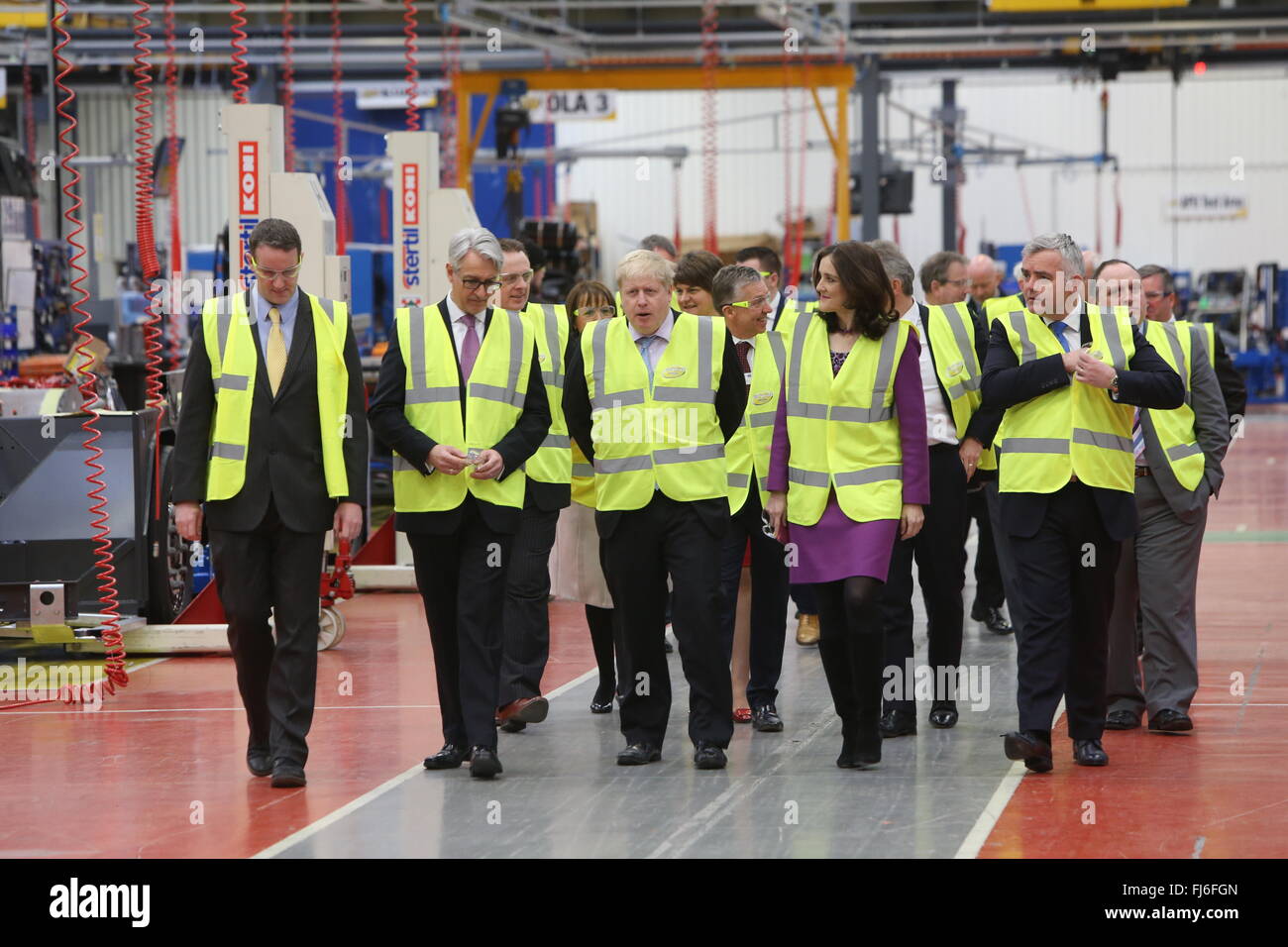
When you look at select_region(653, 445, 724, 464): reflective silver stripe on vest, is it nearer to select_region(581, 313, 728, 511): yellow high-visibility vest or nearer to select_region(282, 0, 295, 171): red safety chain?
select_region(581, 313, 728, 511): yellow high-visibility vest

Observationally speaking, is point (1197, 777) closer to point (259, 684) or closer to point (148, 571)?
point (259, 684)

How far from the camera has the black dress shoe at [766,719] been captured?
6.56 metres

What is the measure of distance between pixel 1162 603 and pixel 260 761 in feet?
10.5

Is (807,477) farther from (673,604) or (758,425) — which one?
(758,425)

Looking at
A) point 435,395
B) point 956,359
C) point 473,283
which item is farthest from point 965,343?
point 435,395

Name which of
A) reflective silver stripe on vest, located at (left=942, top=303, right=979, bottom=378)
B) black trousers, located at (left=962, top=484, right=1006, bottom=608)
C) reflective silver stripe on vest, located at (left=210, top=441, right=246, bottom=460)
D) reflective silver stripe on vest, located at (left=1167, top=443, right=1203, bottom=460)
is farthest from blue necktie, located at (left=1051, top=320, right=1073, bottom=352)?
black trousers, located at (left=962, top=484, right=1006, bottom=608)

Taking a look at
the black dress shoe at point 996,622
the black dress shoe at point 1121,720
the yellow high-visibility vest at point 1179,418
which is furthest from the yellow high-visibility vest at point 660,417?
the black dress shoe at point 996,622

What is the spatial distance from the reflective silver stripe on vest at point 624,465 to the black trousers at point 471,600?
0.39 metres

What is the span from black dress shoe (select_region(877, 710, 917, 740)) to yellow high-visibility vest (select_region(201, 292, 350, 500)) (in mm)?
2133

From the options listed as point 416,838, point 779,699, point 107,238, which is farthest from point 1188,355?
point 107,238

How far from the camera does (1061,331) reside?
19.2 feet

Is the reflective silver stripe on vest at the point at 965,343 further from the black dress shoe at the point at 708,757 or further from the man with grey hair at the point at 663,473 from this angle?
the black dress shoe at the point at 708,757

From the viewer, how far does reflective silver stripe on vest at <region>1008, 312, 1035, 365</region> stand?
5855mm

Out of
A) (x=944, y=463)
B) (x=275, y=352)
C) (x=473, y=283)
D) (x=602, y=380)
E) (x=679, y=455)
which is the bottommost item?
(x=944, y=463)
